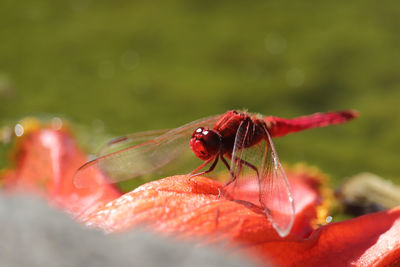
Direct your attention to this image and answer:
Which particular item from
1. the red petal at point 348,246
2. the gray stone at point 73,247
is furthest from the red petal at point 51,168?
the gray stone at point 73,247

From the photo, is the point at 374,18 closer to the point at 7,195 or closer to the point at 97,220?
the point at 97,220

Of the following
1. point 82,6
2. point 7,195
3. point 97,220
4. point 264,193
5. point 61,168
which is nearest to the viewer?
point 7,195

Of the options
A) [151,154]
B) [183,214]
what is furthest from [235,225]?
[151,154]

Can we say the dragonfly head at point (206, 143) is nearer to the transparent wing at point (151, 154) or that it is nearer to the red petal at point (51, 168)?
the transparent wing at point (151, 154)

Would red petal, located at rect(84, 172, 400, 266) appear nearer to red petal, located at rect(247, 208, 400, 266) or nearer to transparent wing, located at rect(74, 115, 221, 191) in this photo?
red petal, located at rect(247, 208, 400, 266)

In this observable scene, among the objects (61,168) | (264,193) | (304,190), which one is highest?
(61,168)

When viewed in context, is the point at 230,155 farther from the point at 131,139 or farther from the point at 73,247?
the point at 73,247

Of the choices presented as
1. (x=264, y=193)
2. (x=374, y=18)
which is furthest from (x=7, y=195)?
(x=374, y=18)
